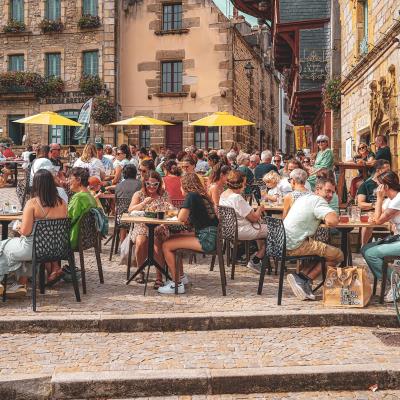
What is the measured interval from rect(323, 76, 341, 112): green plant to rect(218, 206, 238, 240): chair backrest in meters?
11.9

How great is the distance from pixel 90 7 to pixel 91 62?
7.90ft

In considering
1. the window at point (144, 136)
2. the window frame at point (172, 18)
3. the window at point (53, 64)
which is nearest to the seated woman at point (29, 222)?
the window at point (144, 136)

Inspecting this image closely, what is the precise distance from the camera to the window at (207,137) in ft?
83.2

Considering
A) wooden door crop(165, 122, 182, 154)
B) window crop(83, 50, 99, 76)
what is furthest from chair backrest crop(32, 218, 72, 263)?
window crop(83, 50, 99, 76)

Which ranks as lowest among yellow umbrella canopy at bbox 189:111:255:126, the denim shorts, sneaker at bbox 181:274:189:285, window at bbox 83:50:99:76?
sneaker at bbox 181:274:189:285

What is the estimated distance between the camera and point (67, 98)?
25859 mm

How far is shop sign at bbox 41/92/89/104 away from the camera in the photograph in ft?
84.3

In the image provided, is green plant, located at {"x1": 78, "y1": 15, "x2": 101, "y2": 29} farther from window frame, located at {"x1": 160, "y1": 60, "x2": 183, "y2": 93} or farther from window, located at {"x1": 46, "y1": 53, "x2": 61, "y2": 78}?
window frame, located at {"x1": 160, "y1": 60, "x2": 183, "y2": 93}

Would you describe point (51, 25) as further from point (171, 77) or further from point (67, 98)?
point (171, 77)

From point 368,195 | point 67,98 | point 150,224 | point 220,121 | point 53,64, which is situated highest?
point 53,64

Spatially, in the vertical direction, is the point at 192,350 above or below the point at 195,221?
below

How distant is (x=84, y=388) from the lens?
4223mm

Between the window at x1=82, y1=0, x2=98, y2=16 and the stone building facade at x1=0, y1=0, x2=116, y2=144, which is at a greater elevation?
the window at x1=82, y1=0, x2=98, y2=16

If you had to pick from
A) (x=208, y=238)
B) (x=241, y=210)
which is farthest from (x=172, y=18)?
(x=208, y=238)
